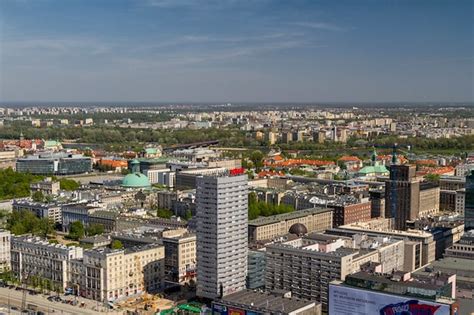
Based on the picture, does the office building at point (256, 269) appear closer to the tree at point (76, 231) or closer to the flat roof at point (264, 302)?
the flat roof at point (264, 302)

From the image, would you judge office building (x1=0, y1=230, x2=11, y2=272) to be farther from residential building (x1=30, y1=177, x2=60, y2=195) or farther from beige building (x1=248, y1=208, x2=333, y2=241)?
residential building (x1=30, y1=177, x2=60, y2=195)

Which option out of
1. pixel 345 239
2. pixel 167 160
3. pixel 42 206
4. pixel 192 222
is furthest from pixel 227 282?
pixel 167 160

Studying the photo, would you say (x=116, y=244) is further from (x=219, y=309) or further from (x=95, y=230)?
(x=219, y=309)

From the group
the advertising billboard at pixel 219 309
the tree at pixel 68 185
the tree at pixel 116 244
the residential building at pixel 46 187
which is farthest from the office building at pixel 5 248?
the tree at pixel 68 185

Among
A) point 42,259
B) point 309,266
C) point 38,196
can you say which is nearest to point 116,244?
point 42,259

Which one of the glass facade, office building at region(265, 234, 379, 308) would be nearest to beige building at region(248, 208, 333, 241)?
office building at region(265, 234, 379, 308)

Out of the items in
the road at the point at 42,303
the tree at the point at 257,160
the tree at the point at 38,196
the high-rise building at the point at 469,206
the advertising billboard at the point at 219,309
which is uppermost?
the high-rise building at the point at 469,206
